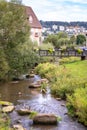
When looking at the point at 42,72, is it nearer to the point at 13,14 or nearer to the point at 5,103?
the point at 13,14

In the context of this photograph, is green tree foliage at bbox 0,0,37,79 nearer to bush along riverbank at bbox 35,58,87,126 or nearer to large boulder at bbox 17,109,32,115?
bush along riverbank at bbox 35,58,87,126

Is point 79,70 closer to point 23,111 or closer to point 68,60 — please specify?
point 68,60

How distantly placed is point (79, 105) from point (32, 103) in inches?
295

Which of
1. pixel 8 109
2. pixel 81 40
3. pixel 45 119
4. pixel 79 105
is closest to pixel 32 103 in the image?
pixel 8 109

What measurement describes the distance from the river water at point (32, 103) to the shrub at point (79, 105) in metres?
0.45

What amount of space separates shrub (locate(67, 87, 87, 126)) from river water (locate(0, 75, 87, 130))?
448 millimetres

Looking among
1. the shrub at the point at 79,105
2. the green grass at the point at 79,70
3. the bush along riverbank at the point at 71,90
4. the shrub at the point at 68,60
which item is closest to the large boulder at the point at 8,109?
the bush along riverbank at the point at 71,90

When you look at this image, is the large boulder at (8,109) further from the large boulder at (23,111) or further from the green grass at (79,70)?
the green grass at (79,70)

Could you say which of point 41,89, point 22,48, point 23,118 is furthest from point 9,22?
point 23,118

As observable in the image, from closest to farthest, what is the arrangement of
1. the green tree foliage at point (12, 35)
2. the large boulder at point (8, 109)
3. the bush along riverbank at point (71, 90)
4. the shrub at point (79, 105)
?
the shrub at point (79, 105)
the bush along riverbank at point (71, 90)
the large boulder at point (8, 109)
the green tree foliage at point (12, 35)

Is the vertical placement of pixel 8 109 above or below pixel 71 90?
below

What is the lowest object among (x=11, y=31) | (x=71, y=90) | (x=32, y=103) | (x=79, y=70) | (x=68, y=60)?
(x=68, y=60)

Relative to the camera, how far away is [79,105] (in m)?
23.9

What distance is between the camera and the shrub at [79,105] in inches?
914
